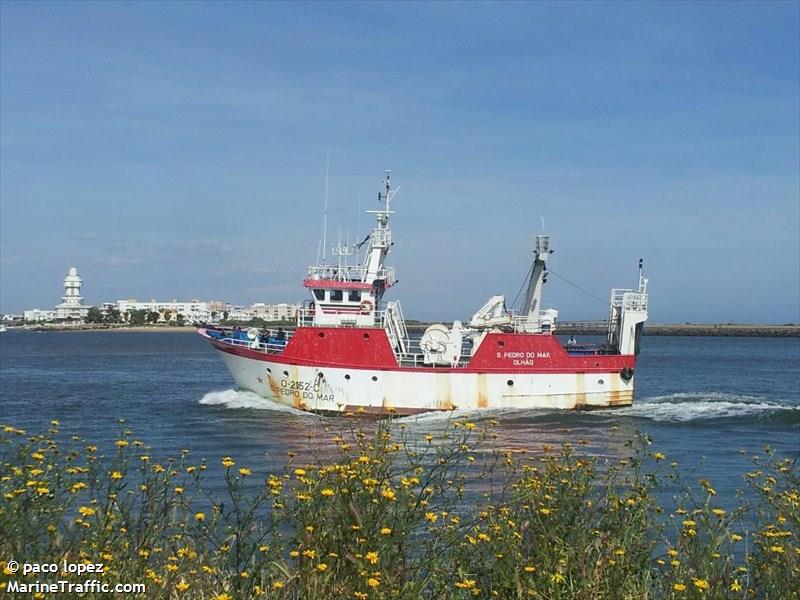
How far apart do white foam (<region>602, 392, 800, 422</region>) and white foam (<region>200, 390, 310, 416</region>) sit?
38.7 ft

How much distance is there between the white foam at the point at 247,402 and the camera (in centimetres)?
2784

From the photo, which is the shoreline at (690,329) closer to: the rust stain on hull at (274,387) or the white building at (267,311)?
the white building at (267,311)

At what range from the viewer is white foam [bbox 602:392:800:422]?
29062mm

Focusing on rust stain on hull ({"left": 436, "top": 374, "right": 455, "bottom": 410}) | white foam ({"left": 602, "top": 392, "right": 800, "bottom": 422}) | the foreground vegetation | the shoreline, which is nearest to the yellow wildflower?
the foreground vegetation

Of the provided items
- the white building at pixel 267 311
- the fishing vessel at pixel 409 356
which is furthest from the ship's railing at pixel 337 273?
the white building at pixel 267 311

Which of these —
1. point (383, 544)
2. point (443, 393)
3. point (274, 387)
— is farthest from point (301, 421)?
point (383, 544)

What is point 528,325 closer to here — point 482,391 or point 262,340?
point 482,391

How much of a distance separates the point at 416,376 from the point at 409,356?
2466 millimetres

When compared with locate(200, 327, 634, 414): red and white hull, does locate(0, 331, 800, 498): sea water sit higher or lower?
lower

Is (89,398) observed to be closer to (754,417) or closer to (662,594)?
(754,417)

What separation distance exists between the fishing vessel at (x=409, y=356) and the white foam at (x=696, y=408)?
1.13m

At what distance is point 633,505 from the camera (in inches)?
257

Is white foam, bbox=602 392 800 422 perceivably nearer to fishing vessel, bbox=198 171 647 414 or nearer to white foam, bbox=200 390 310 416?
fishing vessel, bbox=198 171 647 414

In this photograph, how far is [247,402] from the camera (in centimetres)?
2908
